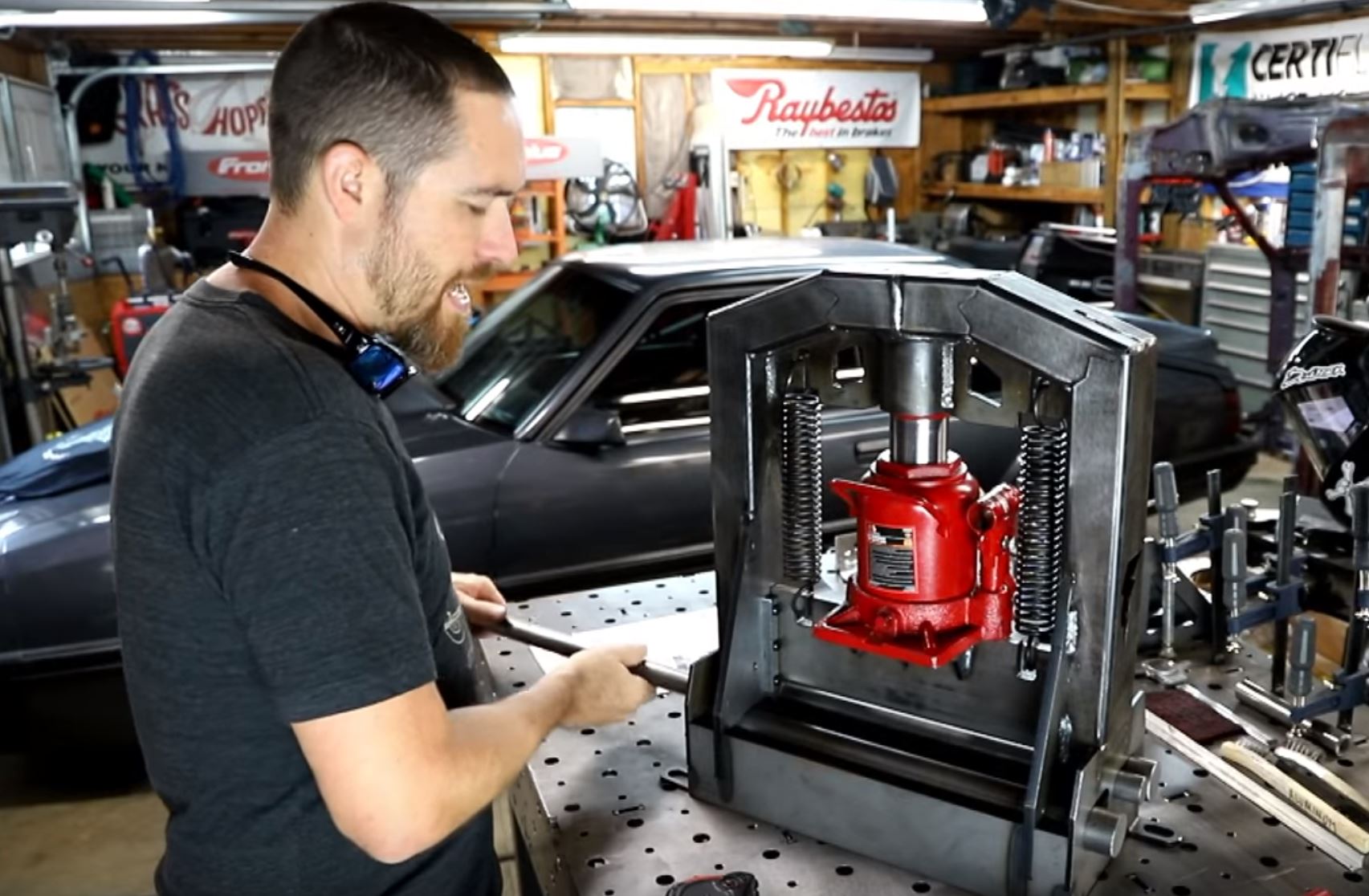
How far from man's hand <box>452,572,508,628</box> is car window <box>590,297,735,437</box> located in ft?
5.46

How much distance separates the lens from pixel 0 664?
2.78 meters

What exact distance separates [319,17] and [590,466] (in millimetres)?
2254

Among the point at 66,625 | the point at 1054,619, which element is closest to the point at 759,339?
the point at 1054,619

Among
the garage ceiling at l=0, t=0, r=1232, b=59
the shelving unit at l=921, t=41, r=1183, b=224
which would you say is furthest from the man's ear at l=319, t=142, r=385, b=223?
the shelving unit at l=921, t=41, r=1183, b=224

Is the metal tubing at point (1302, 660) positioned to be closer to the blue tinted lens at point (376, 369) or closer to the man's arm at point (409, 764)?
the man's arm at point (409, 764)

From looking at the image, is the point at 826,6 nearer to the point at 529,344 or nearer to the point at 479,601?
the point at 529,344

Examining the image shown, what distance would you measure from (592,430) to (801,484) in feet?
6.51

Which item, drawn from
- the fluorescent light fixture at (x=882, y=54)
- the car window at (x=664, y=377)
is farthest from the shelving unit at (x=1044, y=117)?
the car window at (x=664, y=377)

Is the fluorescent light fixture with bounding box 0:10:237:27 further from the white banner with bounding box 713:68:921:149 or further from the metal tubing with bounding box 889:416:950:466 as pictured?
the white banner with bounding box 713:68:921:149

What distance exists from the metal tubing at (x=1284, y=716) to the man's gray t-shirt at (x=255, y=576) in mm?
1124

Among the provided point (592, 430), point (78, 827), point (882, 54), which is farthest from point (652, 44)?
point (78, 827)

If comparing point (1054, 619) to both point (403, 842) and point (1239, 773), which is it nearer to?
point (1239, 773)

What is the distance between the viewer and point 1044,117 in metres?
9.16

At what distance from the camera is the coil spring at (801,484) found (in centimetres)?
130
